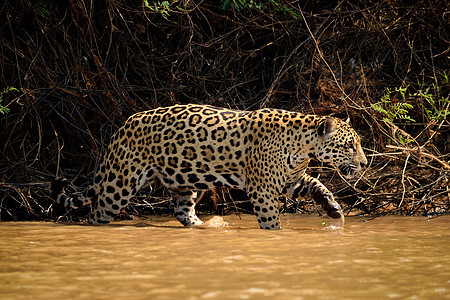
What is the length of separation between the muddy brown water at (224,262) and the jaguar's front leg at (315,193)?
13.7 inches

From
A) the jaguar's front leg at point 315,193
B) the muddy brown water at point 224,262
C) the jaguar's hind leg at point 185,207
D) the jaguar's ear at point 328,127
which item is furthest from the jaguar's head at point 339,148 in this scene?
the jaguar's hind leg at point 185,207

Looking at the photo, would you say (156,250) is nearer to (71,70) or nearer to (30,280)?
(30,280)

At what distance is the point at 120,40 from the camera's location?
7211 millimetres

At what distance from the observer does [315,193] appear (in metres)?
5.76

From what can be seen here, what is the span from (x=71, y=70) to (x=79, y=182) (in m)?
1.27

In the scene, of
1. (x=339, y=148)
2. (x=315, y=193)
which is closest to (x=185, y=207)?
(x=315, y=193)

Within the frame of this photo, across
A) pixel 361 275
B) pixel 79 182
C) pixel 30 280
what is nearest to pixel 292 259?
pixel 361 275

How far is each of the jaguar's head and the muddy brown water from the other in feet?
1.92

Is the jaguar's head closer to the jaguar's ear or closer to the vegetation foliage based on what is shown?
the jaguar's ear

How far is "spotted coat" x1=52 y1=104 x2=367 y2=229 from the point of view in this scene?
17.9 ft

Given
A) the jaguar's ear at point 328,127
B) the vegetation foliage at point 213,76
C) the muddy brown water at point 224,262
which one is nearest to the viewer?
the muddy brown water at point 224,262

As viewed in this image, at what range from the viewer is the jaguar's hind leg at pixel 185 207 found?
596 centimetres

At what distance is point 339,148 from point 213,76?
7.58 ft

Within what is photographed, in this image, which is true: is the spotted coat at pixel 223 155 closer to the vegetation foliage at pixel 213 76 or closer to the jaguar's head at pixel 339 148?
the jaguar's head at pixel 339 148
